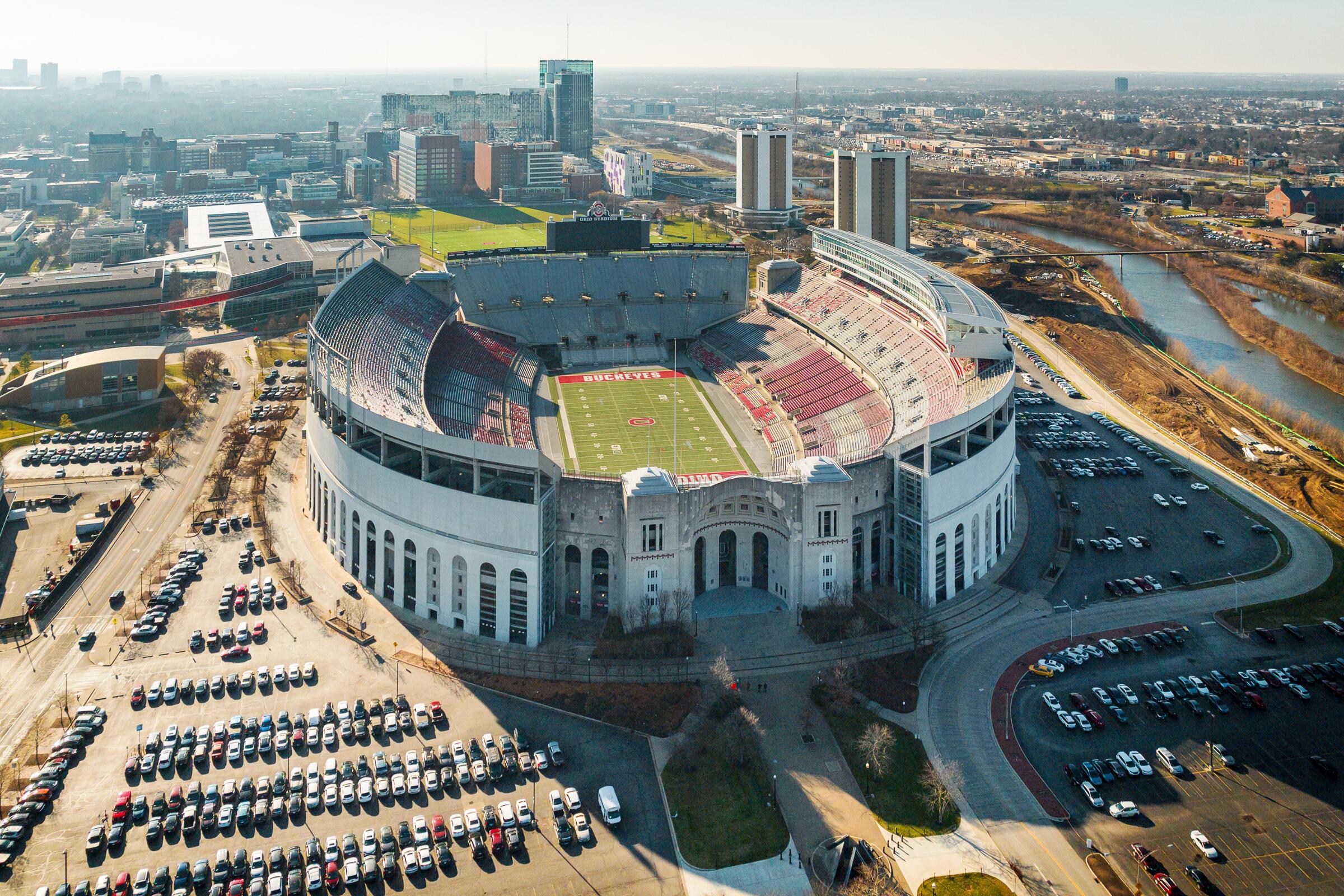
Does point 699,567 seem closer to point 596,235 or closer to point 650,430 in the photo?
point 650,430

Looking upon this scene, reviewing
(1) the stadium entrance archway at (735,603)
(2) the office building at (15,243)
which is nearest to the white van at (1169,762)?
(1) the stadium entrance archway at (735,603)

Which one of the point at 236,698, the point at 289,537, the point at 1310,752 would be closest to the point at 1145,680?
the point at 1310,752

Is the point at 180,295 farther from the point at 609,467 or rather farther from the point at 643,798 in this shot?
the point at 643,798

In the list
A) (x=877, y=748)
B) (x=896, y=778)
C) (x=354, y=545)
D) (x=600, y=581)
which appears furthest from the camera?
(x=354, y=545)

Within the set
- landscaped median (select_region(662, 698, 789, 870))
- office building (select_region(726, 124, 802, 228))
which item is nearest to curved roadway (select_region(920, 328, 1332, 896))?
landscaped median (select_region(662, 698, 789, 870))

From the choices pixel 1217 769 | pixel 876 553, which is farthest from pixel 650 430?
pixel 1217 769
